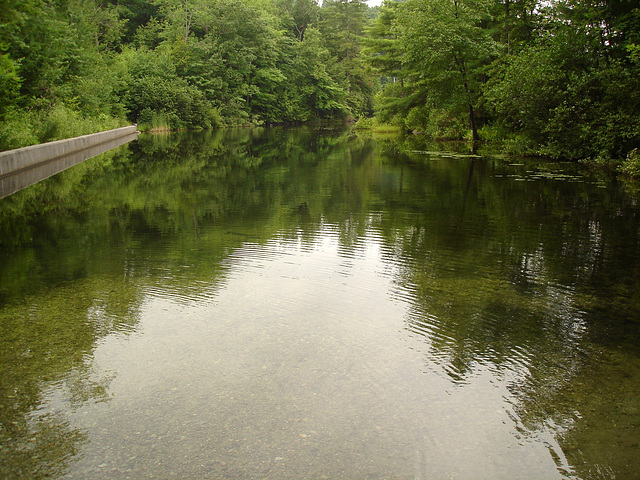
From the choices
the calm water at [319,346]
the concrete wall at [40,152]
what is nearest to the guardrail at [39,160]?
the concrete wall at [40,152]

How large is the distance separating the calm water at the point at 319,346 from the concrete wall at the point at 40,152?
5419mm

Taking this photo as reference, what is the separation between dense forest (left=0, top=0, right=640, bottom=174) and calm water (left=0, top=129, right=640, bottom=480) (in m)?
8.75

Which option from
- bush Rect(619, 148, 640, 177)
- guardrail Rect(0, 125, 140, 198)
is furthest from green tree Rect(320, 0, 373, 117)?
bush Rect(619, 148, 640, 177)

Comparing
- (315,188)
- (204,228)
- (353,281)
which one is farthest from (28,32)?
(353,281)

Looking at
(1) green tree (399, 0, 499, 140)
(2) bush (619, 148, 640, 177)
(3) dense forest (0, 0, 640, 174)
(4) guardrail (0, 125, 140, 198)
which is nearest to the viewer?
(4) guardrail (0, 125, 140, 198)

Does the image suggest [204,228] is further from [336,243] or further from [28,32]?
[28,32]

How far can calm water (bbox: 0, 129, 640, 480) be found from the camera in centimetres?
311

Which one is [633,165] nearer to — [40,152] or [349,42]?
[40,152]

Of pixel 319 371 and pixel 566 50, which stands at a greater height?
pixel 566 50

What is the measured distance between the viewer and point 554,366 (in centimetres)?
423

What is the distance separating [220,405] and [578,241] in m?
6.79

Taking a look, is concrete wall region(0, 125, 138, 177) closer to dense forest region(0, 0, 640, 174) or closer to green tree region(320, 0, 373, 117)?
dense forest region(0, 0, 640, 174)

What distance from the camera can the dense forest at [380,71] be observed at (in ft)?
61.7

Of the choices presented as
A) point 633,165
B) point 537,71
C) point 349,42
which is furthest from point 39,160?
point 349,42
